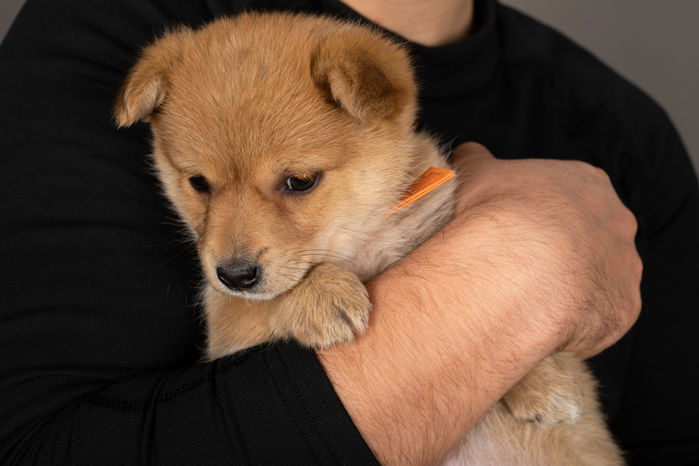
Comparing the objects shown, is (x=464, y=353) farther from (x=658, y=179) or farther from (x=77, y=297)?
(x=658, y=179)

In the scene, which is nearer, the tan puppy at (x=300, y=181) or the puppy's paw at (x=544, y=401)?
the tan puppy at (x=300, y=181)

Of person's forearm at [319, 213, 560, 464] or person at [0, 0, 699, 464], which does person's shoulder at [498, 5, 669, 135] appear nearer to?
person at [0, 0, 699, 464]

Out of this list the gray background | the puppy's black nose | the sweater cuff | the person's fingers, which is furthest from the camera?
the gray background

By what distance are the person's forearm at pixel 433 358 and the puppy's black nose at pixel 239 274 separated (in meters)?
0.28

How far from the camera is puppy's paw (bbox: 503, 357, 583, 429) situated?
5.44 ft

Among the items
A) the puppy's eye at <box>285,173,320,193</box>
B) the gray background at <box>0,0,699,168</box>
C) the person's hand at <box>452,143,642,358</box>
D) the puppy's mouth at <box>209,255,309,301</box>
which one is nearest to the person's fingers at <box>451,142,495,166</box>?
the person's hand at <box>452,143,642,358</box>

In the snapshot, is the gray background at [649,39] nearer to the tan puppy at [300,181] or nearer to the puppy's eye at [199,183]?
the tan puppy at [300,181]

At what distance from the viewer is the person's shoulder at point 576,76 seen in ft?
7.88

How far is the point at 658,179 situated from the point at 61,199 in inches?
83.8

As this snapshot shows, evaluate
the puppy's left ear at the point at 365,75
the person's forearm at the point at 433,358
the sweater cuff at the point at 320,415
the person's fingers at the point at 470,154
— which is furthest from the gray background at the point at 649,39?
the sweater cuff at the point at 320,415

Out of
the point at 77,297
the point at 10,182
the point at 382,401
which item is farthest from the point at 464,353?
the point at 10,182

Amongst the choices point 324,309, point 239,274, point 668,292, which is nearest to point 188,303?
point 239,274

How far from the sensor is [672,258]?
2.48 m

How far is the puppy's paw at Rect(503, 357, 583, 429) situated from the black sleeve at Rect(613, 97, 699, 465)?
2.94ft
